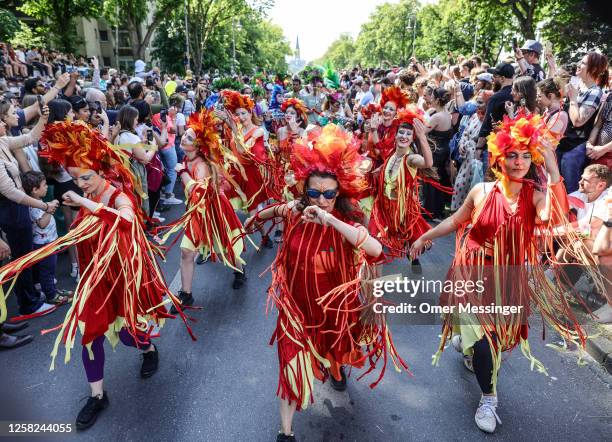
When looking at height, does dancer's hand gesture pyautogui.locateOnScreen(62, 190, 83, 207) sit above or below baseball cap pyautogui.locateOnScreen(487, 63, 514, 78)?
below

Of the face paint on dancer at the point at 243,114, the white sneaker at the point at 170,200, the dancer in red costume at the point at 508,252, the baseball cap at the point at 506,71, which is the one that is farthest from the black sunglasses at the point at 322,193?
the white sneaker at the point at 170,200

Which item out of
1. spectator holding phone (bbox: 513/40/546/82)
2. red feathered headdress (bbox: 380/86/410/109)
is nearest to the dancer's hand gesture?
red feathered headdress (bbox: 380/86/410/109)

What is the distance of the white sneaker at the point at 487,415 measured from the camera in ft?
8.83

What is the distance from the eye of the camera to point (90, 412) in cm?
278

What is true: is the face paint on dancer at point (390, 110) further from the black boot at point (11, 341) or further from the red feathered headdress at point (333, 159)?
the black boot at point (11, 341)

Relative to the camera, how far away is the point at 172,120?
8141mm

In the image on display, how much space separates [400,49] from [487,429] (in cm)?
6114

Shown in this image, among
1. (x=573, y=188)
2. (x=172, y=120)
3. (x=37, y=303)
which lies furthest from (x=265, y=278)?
(x=172, y=120)

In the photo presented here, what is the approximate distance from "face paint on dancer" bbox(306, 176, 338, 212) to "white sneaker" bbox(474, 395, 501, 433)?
1.71 meters

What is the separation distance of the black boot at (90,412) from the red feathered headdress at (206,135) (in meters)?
2.41

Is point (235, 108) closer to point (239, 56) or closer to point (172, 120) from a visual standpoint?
point (172, 120)

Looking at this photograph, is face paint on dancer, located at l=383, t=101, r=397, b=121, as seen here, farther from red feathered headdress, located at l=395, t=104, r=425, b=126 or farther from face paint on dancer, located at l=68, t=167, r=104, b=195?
face paint on dancer, located at l=68, t=167, r=104, b=195

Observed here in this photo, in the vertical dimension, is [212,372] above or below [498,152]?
below

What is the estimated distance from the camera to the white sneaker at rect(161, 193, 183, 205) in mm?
8016
